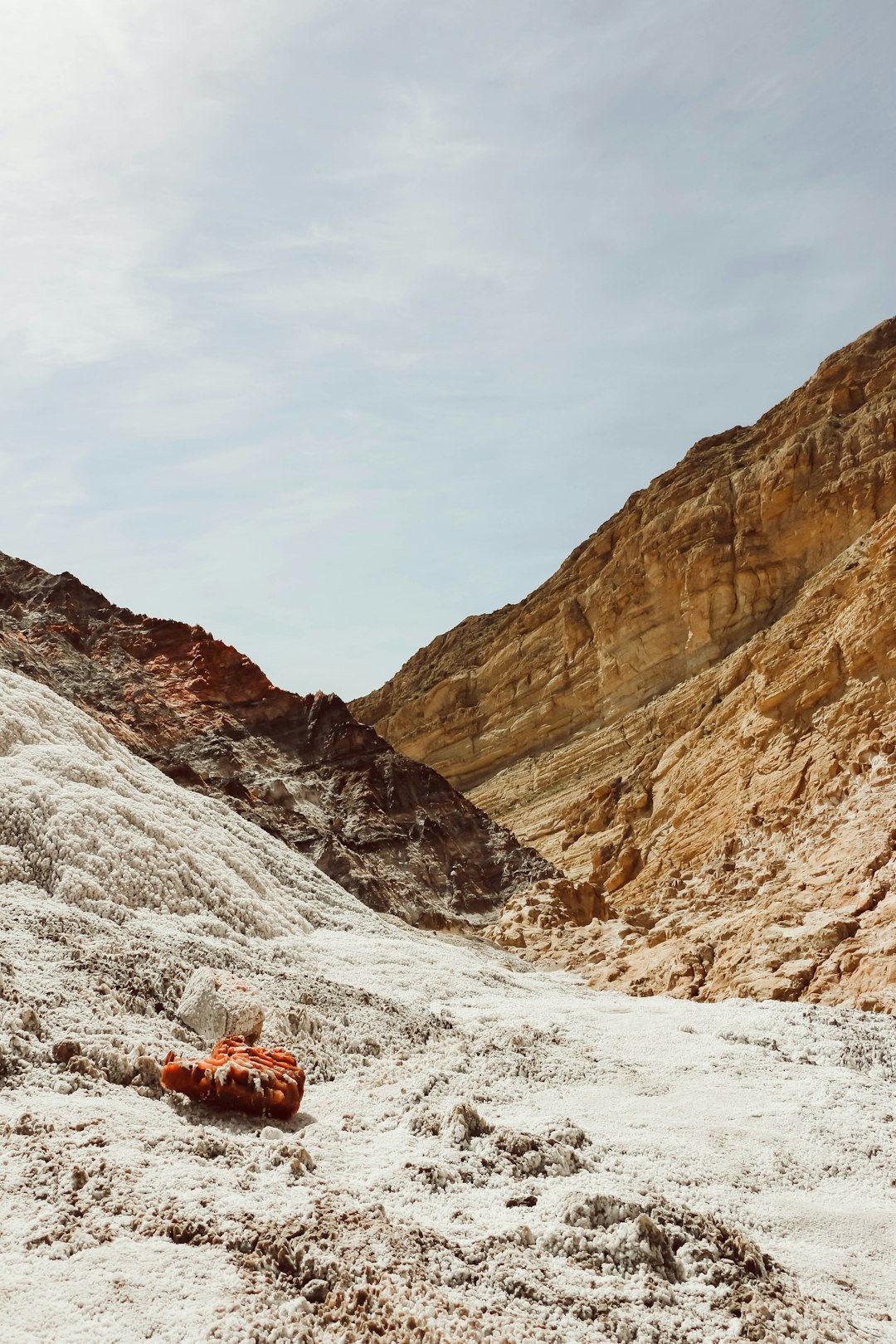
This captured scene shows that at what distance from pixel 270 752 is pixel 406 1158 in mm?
20230

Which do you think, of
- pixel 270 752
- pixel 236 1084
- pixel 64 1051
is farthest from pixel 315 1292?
pixel 270 752

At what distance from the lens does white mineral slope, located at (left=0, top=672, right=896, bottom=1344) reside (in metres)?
3.56

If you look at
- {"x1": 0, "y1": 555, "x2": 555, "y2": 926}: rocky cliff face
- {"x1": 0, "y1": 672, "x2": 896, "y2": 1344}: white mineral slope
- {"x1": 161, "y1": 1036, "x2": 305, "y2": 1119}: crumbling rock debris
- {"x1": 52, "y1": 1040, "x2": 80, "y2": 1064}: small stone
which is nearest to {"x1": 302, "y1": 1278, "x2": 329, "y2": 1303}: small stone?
{"x1": 0, "y1": 672, "x2": 896, "y2": 1344}: white mineral slope

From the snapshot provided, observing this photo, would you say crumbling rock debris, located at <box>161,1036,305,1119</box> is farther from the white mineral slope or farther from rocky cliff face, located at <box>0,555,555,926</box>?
rocky cliff face, located at <box>0,555,555,926</box>

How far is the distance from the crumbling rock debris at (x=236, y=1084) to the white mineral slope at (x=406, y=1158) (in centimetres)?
9

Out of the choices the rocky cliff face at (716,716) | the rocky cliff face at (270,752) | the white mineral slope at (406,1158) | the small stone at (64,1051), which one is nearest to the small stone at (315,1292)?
the white mineral slope at (406,1158)

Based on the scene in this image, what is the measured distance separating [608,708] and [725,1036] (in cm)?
2371

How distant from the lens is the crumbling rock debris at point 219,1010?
6.23 metres

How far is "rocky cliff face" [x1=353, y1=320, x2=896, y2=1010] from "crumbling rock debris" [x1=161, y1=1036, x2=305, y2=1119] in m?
7.01

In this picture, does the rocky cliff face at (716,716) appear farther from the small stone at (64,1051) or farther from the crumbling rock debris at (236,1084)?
the small stone at (64,1051)

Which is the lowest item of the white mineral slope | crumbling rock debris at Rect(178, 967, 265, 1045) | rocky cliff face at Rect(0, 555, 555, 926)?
the white mineral slope

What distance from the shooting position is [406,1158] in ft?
15.9

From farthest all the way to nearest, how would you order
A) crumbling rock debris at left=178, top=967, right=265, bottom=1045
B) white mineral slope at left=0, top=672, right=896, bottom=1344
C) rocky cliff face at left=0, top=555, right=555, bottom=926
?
rocky cliff face at left=0, top=555, right=555, bottom=926 → crumbling rock debris at left=178, top=967, right=265, bottom=1045 → white mineral slope at left=0, top=672, right=896, bottom=1344

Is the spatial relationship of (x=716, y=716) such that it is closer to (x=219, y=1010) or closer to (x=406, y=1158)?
(x=219, y=1010)
